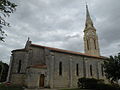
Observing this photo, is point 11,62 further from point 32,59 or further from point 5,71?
point 5,71

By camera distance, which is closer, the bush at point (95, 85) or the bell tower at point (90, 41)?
the bush at point (95, 85)

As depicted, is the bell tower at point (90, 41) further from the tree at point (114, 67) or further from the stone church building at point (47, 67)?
the tree at point (114, 67)

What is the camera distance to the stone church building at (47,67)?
20.8 metres

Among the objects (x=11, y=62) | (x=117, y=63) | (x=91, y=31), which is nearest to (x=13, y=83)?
(x=11, y=62)

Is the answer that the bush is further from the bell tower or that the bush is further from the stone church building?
the bell tower

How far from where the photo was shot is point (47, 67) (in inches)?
868

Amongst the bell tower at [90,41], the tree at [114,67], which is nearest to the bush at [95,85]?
the tree at [114,67]

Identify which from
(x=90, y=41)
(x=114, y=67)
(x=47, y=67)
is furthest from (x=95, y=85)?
(x=90, y=41)

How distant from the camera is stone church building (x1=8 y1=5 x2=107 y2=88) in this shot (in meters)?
20.8

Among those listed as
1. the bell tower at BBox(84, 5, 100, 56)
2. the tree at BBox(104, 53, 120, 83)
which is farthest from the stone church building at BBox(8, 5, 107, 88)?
the bell tower at BBox(84, 5, 100, 56)

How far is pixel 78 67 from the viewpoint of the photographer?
88.4ft

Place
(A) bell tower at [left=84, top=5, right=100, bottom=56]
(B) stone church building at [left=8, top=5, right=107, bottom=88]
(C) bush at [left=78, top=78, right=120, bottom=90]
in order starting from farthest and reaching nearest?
1. (A) bell tower at [left=84, top=5, right=100, bottom=56]
2. (B) stone church building at [left=8, top=5, right=107, bottom=88]
3. (C) bush at [left=78, top=78, right=120, bottom=90]

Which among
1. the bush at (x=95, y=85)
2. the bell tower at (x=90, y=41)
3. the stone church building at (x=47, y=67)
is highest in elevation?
the bell tower at (x=90, y=41)

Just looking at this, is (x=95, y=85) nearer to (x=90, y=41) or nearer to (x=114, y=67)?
(x=114, y=67)
